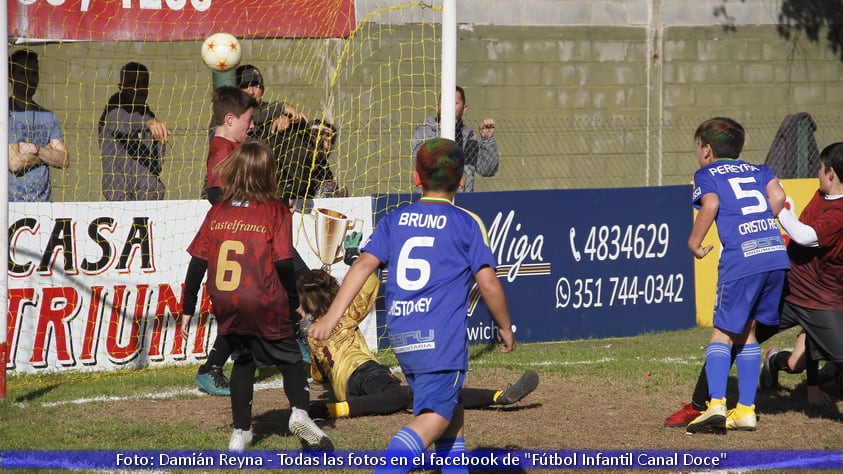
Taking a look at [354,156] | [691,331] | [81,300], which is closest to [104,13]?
[81,300]

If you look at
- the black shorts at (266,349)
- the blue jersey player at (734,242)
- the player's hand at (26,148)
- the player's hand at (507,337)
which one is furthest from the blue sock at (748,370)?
the player's hand at (26,148)

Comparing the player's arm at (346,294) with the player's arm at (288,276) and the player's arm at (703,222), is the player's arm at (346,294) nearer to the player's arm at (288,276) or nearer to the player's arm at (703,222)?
the player's arm at (288,276)

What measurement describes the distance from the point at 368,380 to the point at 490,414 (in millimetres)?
815

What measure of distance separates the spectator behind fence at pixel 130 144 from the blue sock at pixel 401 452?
544 centimetres

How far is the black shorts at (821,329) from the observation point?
22.6 feet

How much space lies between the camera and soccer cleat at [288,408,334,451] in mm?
5848

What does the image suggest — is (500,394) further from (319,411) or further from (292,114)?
(292,114)

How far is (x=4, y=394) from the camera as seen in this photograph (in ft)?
24.9

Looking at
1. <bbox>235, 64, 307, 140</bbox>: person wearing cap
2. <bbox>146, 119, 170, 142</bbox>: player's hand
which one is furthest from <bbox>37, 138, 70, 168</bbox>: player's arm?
<bbox>235, 64, 307, 140</bbox>: person wearing cap

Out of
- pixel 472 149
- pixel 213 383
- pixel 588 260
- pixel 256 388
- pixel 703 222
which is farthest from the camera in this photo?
pixel 472 149

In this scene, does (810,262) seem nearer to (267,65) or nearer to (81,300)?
(81,300)

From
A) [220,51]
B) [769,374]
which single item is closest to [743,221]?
[769,374]

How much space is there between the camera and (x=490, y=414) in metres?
7.25

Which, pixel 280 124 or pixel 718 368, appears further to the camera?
pixel 280 124
